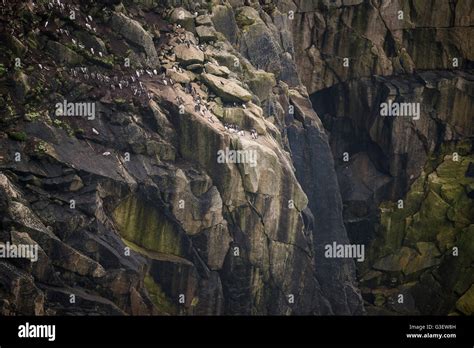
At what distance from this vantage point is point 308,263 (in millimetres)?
86125

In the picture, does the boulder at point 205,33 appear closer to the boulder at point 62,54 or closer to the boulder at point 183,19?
the boulder at point 183,19

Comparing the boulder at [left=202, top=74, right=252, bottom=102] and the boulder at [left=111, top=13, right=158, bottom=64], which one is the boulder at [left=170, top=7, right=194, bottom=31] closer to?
the boulder at [left=111, top=13, right=158, bottom=64]

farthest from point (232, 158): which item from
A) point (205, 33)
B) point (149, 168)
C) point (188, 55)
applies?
point (205, 33)

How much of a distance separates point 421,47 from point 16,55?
5254cm

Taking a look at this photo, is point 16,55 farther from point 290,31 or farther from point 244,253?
point 290,31

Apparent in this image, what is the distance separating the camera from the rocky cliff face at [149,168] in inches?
2697

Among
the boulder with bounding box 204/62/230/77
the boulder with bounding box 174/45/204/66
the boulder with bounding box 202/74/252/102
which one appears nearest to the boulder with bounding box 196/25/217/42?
the boulder with bounding box 174/45/204/66

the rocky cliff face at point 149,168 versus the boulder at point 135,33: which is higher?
the boulder at point 135,33

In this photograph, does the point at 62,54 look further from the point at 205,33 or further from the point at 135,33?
the point at 205,33

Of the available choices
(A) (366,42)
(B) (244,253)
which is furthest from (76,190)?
(A) (366,42)

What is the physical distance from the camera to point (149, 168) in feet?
248

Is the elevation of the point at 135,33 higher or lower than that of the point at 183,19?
lower

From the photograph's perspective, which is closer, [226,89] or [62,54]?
[62,54]

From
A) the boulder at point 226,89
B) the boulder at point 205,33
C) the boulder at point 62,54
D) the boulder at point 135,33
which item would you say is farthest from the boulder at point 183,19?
the boulder at point 62,54
